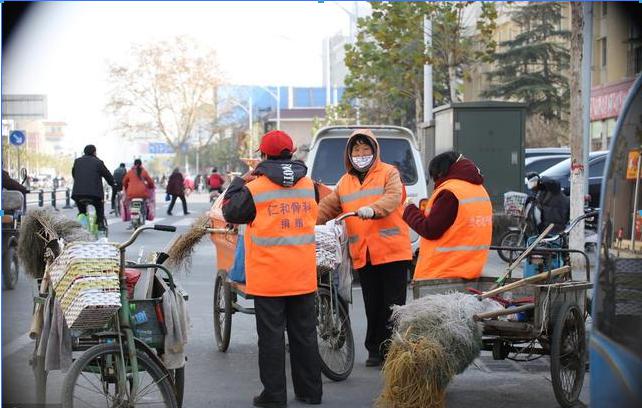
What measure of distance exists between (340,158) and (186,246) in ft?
17.7

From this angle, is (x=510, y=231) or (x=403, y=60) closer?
(x=510, y=231)

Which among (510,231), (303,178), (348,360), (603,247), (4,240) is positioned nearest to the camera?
(603,247)

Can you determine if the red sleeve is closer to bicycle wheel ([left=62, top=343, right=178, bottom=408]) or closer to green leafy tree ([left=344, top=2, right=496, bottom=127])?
bicycle wheel ([left=62, top=343, right=178, bottom=408])

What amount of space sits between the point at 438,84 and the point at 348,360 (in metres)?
40.3

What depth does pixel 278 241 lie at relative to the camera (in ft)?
22.7

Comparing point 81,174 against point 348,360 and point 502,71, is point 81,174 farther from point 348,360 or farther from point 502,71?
point 502,71

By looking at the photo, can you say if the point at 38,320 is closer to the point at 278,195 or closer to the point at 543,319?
the point at 278,195

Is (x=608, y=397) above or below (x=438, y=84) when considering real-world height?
below

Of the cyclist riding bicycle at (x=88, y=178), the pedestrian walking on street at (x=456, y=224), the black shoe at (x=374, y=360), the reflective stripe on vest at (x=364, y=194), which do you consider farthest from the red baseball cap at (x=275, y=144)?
the cyclist riding bicycle at (x=88, y=178)

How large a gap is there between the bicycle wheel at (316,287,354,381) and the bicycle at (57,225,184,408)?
2.33m

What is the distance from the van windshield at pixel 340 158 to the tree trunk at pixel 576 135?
2.85 meters

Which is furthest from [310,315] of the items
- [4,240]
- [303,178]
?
[4,240]

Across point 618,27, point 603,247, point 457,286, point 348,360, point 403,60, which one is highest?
point 403,60

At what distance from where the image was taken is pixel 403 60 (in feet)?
98.5
